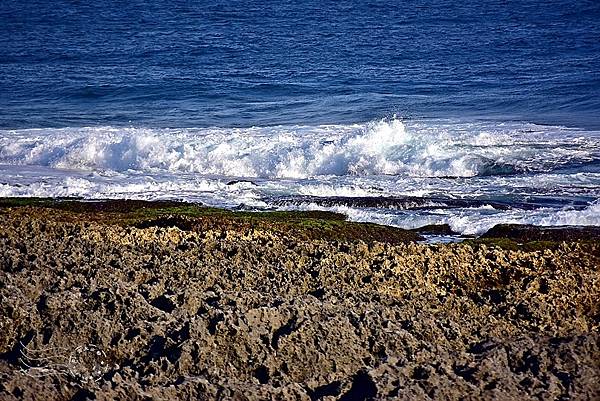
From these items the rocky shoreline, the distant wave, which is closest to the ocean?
the distant wave

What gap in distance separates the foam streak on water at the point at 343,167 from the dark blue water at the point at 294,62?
4221 mm

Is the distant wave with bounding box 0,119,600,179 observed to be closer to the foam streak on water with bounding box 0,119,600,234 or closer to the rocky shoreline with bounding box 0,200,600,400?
the foam streak on water with bounding box 0,119,600,234

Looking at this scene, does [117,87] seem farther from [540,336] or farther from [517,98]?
[540,336]

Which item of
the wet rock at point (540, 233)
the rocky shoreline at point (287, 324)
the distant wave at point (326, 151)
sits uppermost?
the distant wave at point (326, 151)

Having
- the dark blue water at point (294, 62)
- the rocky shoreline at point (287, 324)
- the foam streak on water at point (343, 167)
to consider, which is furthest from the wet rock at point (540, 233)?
the dark blue water at point (294, 62)

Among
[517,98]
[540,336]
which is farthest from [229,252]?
[517,98]

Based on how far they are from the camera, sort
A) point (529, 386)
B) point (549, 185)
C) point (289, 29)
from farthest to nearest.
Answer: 1. point (289, 29)
2. point (549, 185)
3. point (529, 386)

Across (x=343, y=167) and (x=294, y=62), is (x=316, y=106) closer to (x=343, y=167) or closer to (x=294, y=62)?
(x=294, y=62)

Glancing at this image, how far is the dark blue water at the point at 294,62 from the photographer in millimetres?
49938

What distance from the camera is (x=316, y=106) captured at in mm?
51438

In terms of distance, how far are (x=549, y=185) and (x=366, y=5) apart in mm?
52721

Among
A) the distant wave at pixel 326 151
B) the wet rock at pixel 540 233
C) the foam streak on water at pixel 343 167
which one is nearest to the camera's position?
the wet rock at pixel 540 233

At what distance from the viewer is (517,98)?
165ft

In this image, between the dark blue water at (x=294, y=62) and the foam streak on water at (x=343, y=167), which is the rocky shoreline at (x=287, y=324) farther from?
the dark blue water at (x=294, y=62)
